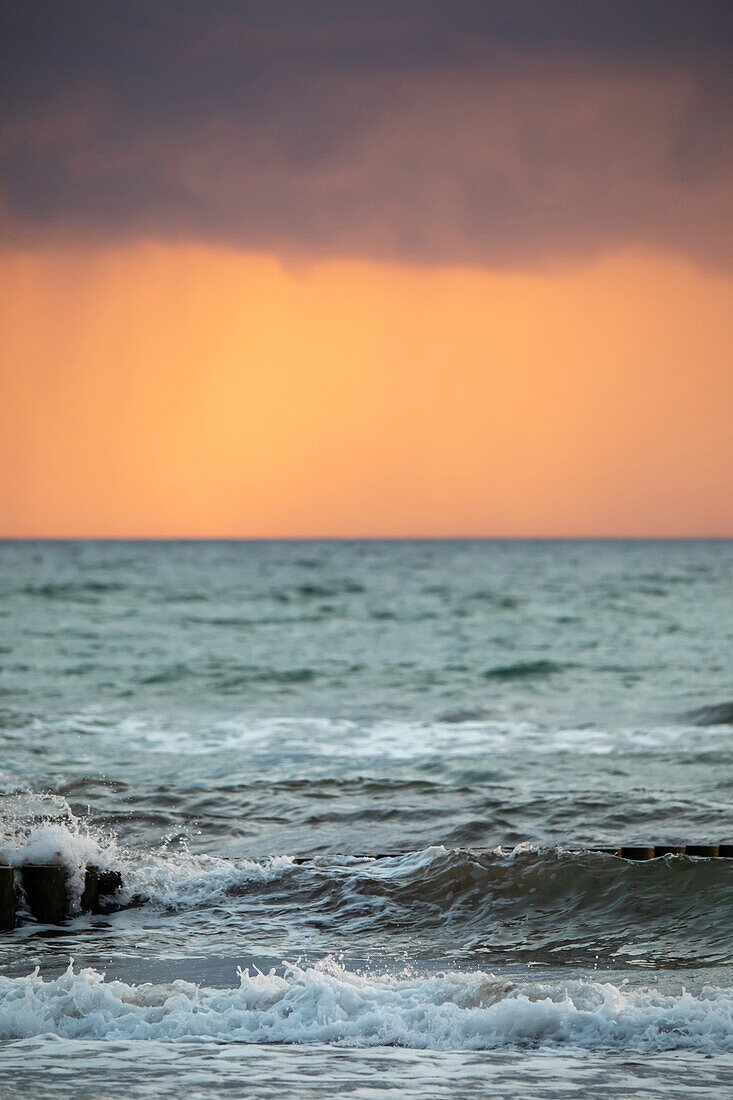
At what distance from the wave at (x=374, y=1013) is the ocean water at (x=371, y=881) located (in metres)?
0.01

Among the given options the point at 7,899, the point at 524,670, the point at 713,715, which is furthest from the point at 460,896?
the point at 524,670

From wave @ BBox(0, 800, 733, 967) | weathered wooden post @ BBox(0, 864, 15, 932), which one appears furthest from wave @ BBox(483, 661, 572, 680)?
weathered wooden post @ BBox(0, 864, 15, 932)

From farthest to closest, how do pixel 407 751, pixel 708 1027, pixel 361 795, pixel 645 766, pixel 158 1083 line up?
pixel 407 751 → pixel 645 766 → pixel 361 795 → pixel 708 1027 → pixel 158 1083

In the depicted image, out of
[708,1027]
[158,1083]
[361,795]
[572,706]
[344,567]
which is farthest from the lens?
[344,567]

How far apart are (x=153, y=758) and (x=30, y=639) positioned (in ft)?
62.6

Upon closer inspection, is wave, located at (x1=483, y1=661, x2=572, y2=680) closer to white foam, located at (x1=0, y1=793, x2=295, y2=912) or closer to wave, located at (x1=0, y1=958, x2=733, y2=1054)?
white foam, located at (x1=0, y1=793, x2=295, y2=912)

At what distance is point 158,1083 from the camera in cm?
517

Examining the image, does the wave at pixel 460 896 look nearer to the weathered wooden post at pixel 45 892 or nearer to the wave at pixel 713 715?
the weathered wooden post at pixel 45 892

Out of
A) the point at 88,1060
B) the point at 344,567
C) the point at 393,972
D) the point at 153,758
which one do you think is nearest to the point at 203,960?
the point at 393,972

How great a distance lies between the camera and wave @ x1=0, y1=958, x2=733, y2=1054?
19.1 feet

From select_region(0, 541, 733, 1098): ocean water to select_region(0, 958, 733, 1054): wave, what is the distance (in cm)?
1

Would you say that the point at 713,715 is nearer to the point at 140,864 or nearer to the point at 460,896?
the point at 460,896

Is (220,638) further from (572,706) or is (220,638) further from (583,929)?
(583,929)

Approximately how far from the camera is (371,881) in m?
9.10
